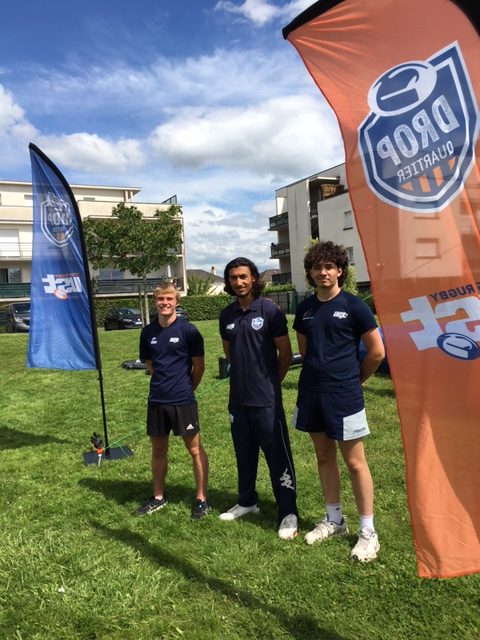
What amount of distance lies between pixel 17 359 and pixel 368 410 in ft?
34.7

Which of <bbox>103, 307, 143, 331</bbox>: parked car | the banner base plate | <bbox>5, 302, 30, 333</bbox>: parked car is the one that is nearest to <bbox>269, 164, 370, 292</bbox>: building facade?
<bbox>103, 307, 143, 331</bbox>: parked car

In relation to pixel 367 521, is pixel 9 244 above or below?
above

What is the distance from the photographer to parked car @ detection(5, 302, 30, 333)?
78.7 feet

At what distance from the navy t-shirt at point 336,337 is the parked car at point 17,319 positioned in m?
22.8

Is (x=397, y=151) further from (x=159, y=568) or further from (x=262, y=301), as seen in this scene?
(x=159, y=568)

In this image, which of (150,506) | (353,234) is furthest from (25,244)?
(150,506)

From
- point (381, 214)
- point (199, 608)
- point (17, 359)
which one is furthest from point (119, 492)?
point (17, 359)

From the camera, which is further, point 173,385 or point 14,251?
point 14,251

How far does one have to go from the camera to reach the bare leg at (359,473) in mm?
3373

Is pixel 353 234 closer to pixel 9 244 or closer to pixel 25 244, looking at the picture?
pixel 25 244

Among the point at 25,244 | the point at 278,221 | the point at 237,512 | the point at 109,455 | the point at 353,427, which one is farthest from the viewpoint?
the point at 278,221

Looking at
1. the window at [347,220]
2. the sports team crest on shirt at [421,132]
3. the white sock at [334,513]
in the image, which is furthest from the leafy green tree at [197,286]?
the sports team crest on shirt at [421,132]

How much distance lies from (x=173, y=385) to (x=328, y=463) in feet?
4.52

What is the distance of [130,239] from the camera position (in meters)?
30.8
